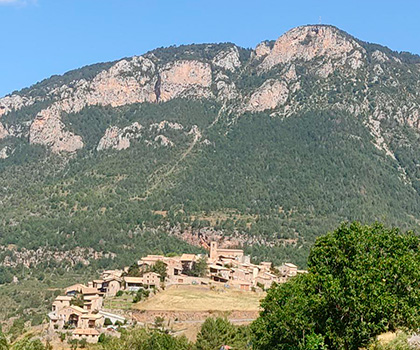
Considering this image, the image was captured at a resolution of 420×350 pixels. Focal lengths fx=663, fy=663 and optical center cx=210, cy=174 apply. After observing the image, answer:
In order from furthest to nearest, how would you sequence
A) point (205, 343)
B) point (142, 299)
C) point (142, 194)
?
point (142, 194) < point (142, 299) < point (205, 343)

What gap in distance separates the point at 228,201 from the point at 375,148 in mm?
48443

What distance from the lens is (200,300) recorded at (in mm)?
73812

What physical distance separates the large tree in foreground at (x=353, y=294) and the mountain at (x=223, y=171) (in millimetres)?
77906

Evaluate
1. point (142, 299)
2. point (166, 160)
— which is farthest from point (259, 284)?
point (166, 160)

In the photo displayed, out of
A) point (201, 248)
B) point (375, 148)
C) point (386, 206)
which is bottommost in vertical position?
point (201, 248)

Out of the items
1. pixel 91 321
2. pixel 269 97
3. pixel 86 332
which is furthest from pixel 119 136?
pixel 86 332

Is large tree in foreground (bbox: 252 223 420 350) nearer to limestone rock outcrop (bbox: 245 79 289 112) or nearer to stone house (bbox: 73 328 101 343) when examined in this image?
stone house (bbox: 73 328 101 343)

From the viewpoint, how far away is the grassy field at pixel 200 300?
71094mm

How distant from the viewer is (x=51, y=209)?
147750 mm

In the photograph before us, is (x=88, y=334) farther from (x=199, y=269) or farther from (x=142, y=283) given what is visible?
(x=199, y=269)

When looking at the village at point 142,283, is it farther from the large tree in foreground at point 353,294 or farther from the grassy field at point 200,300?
the large tree in foreground at point 353,294

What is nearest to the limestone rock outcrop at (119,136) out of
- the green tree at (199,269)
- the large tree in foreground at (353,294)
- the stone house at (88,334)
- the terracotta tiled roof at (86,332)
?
the green tree at (199,269)

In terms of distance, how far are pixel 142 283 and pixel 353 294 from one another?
49.1 metres

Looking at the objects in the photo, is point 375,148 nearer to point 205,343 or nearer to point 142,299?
point 142,299
